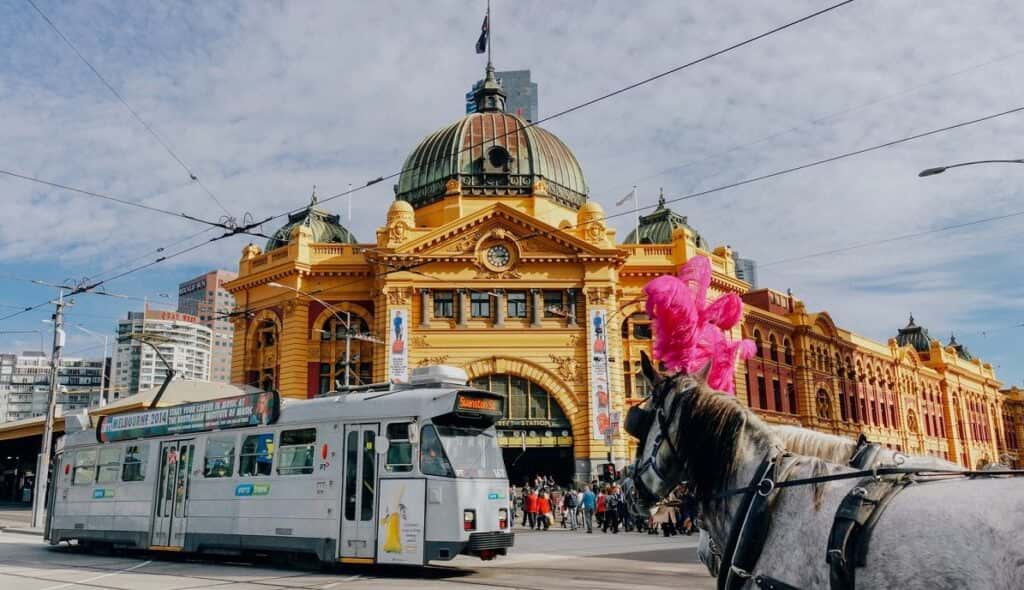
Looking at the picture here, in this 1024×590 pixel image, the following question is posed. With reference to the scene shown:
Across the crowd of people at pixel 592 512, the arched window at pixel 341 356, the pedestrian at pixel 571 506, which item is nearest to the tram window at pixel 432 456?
the crowd of people at pixel 592 512

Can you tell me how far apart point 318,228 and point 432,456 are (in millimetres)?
37391

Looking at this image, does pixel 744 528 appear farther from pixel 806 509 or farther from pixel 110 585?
pixel 110 585

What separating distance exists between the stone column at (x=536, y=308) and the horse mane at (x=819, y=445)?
35.4 meters

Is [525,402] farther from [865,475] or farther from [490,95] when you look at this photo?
[865,475]

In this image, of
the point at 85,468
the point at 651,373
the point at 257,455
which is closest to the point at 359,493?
the point at 257,455

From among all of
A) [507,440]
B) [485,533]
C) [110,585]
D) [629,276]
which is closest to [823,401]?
[629,276]

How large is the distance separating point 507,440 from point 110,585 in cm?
2630

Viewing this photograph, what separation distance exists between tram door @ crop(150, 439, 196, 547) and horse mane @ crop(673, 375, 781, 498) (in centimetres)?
1627

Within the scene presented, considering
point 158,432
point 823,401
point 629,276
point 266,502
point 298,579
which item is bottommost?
point 298,579

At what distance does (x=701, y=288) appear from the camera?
8.74m

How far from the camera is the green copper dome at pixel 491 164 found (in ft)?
152

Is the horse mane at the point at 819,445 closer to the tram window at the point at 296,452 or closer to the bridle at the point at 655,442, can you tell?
the bridle at the point at 655,442

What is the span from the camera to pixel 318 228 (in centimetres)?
5000

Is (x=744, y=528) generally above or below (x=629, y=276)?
below
